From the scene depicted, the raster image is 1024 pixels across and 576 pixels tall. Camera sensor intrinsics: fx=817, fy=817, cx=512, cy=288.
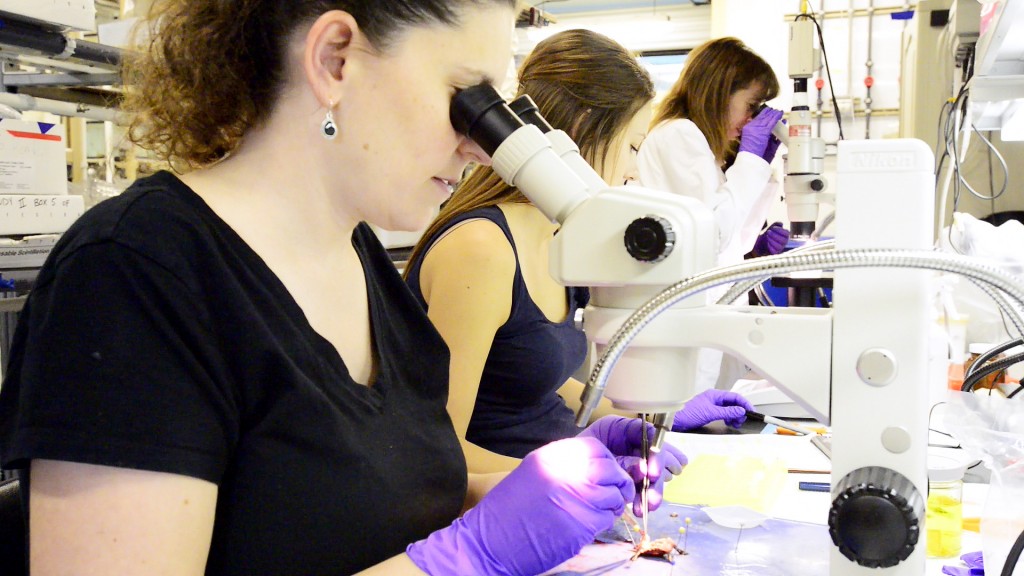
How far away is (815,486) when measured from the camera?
50.4 inches

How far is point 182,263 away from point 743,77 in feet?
8.68

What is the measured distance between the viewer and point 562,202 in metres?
0.79

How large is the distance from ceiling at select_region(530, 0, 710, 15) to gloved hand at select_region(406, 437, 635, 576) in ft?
19.2

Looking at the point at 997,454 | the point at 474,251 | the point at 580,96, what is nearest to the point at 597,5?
the point at 580,96

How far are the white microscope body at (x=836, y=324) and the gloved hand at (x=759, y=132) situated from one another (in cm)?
248

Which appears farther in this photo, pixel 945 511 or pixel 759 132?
pixel 759 132

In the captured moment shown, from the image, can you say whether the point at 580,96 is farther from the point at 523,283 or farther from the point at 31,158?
the point at 31,158

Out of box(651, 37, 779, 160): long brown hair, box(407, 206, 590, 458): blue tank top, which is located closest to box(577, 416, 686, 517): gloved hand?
box(407, 206, 590, 458): blue tank top

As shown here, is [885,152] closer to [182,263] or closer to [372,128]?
[372,128]

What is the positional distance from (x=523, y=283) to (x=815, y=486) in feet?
1.96

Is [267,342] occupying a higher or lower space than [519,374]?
higher

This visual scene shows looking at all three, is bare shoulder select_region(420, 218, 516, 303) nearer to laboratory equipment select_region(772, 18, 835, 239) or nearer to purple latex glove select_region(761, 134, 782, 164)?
laboratory equipment select_region(772, 18, 835, 239)

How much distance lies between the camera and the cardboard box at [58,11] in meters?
2.02

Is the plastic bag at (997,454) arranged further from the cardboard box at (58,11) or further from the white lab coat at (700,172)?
the cardboard box at (58,11)
